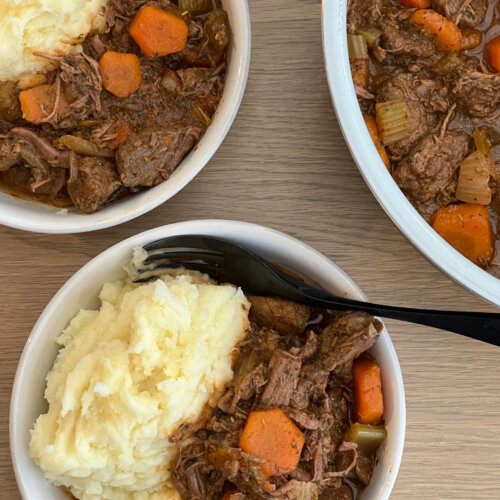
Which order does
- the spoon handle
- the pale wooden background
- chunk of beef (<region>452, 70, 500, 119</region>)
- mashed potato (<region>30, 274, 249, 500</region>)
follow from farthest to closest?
the pale wooden background < chunk of beef (<region>452, 70, 500, 119</region>) < the spoon handle < mashed potato (<region>30, 274, 249, 500</region>)

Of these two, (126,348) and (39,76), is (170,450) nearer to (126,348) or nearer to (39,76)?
(126,348)

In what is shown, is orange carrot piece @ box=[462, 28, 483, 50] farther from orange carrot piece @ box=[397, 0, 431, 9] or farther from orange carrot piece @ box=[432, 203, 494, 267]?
orange carrot piece @ box=[432, 203, 494, 267]

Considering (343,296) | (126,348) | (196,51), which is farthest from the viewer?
(196,51)

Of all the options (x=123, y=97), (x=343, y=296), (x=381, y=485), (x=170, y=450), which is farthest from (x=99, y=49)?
(x=381, y=485)

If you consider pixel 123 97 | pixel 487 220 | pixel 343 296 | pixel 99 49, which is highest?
pixel 99 49

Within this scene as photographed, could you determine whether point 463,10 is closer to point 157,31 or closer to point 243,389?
point 157,31

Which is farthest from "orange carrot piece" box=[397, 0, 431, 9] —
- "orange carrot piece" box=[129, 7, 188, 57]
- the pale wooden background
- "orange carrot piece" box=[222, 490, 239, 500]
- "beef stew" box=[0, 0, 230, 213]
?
"orange carrot piece" box=[222, 490, 239, 500]

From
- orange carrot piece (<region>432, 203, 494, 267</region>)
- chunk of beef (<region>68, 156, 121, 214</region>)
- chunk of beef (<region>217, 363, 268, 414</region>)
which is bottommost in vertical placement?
chunk of beef (<region>217, 363, 268, 414</region>)
